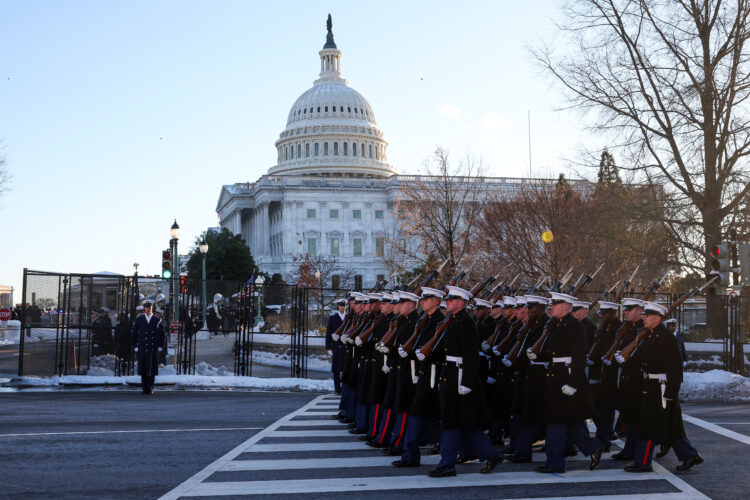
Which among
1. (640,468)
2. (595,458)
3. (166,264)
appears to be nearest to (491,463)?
(595,458)

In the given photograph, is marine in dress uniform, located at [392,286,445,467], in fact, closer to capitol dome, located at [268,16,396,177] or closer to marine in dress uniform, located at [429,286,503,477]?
marine in dress uniform, located at [429,286,503,477]

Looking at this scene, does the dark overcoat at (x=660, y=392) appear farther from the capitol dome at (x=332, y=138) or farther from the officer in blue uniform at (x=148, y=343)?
the capitol dome at (x=332, y=138)

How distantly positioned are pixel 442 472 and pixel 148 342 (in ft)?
37.3

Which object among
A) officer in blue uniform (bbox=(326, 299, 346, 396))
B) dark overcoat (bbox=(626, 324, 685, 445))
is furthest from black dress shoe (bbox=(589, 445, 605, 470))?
officer in blue uniform (bbox=(326, 299, 346, 396))

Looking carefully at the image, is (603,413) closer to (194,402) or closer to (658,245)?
(194,402)

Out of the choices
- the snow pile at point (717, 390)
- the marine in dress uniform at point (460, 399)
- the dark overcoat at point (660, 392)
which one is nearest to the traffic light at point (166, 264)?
the snow pile at point (717, 390)

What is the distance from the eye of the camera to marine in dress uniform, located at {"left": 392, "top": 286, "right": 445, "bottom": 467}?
33.5 ft

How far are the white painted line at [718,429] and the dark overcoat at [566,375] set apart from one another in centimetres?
374

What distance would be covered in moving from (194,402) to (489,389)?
8.10 metres

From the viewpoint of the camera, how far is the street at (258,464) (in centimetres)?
901

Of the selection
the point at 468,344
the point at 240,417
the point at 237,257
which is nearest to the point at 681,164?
the point at 240,417

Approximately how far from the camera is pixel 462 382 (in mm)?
9758

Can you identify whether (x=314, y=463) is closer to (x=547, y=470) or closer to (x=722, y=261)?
(x=547, y=470)

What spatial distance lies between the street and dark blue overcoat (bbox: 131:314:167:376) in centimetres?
355
